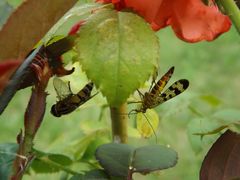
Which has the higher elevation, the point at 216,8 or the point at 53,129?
the point at 216,8

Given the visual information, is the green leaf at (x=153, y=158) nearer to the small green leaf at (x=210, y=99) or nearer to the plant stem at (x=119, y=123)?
the plant stem at (x=119, y=123)

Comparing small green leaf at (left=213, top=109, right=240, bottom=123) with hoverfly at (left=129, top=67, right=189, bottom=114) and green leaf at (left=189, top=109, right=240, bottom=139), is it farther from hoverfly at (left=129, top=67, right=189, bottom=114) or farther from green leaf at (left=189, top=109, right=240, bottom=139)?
hoverfly at (left=129, top=67, right=189, bottom=114)

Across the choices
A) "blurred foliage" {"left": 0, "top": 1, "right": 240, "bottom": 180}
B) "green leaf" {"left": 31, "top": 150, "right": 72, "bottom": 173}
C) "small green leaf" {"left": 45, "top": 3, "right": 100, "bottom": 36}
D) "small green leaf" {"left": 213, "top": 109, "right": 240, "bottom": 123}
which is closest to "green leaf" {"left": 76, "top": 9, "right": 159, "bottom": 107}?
"small green leaf" {"left": 45, "top": 3, "right": 100, "bottom": 36}

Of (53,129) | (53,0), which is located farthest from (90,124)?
(53,129)

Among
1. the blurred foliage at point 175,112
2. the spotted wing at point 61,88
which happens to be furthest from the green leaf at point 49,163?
the spotted wing at point 61,88

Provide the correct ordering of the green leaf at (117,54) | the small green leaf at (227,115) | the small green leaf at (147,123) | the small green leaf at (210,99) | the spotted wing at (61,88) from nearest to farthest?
the green leaf at (117,54) < the spotted wing at (61,88) < the small green leaf at (147,123) < the small green leaf at (227,115) < the small green leaf at (210,99)

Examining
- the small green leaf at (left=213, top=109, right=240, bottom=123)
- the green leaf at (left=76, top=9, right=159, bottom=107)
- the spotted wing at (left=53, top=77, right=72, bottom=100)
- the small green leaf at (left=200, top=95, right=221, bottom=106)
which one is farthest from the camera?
the small green leaf at (left=200, top=95, right=221, bottom=106)

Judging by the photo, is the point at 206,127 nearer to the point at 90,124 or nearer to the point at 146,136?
the point at 146,136
